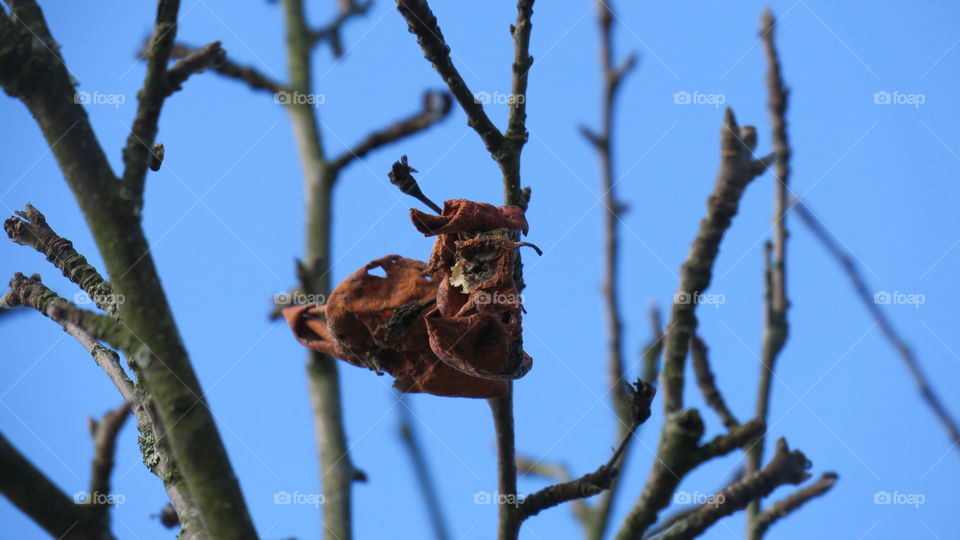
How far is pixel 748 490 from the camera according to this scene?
3412mm

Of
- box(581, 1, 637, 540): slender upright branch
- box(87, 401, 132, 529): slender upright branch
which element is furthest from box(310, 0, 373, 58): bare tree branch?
box(87, 401, 132, 529): slender upright branch

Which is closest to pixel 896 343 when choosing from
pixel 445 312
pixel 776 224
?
pixel 776 224

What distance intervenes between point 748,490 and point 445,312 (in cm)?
130

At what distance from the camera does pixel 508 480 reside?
143 inches

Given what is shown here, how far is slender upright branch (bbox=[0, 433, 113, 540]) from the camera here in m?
2.26

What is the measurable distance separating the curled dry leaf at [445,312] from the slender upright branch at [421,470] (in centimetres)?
148

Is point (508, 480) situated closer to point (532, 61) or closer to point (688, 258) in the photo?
point (688, 258)

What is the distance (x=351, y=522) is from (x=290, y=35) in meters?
3.75

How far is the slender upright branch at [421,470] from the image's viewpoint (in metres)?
5.06

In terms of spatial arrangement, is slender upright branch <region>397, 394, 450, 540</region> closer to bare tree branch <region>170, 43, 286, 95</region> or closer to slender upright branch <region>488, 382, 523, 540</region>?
slender upright branch <region>488, 382, 523, 540</region>

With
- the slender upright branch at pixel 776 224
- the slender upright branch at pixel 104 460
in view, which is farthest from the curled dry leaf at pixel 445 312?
the slender upright branch at pixel 776 224

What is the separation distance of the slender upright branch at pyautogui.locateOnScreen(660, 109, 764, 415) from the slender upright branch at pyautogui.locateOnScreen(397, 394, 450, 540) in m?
1.59

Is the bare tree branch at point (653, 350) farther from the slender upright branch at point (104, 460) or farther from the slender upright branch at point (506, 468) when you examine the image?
the slender upright branch at point (104, 460)

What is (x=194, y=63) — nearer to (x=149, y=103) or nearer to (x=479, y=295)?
(x=149, y=103)
